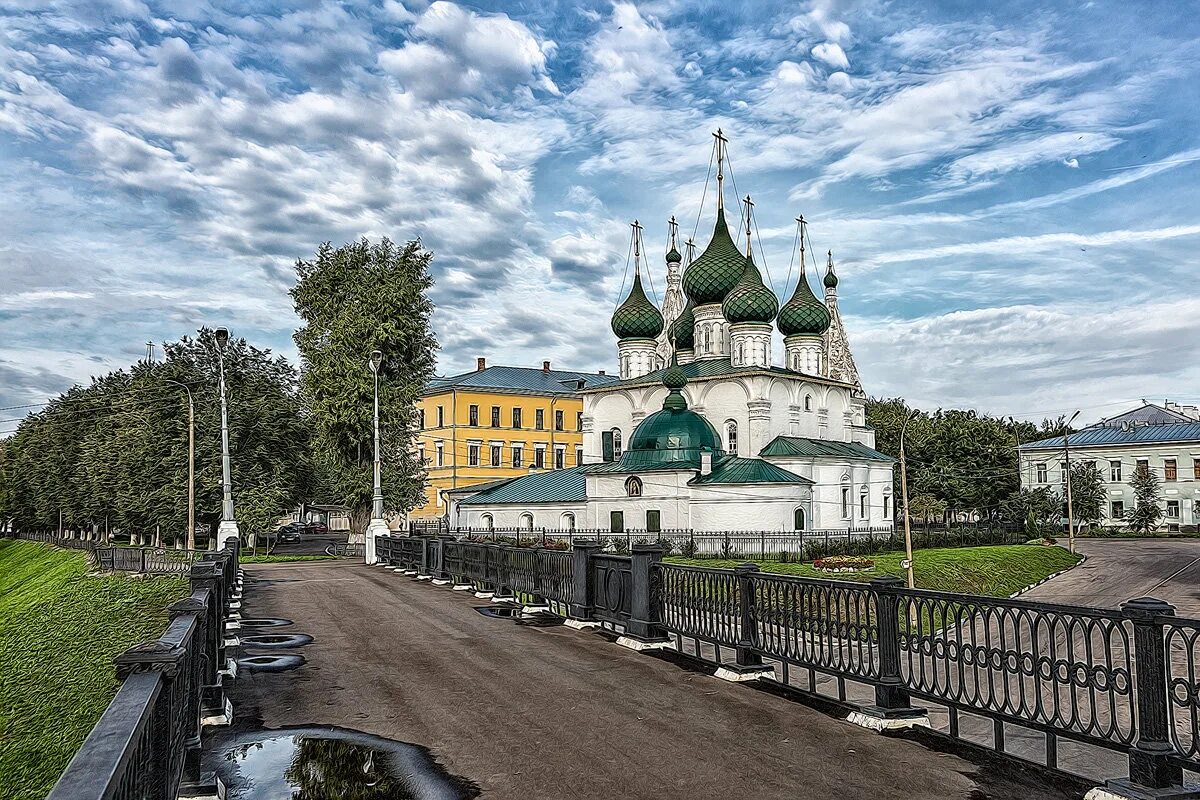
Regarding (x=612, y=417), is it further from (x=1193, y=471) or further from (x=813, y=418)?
(x=1193, y=471)

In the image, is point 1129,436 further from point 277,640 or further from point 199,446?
point 277,640

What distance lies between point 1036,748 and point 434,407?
59.3 metres

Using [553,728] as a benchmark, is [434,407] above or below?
above

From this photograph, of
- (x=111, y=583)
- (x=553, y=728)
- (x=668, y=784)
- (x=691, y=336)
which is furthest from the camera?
(x=691, y=336)

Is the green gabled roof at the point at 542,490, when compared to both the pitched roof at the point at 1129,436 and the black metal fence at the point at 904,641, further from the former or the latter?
the pitched roof at the point at 1129,436

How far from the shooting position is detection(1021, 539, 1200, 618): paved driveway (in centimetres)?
3034

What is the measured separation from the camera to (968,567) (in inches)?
1409

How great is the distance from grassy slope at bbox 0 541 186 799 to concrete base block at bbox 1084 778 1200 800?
1143 centimetres

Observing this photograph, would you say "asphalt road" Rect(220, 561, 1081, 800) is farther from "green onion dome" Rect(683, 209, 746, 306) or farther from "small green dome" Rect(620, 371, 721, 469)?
"green onion dome" Rect(683, 209, 746, 306)

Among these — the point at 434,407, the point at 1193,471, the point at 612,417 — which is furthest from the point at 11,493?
the point at 1193,471

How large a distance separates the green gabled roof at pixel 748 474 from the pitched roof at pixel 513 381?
25.3 meters

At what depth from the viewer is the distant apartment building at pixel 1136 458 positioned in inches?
2532

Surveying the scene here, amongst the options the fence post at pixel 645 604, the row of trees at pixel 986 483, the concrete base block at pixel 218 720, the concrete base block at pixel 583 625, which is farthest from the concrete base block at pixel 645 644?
the row of trees at pixel 986 483

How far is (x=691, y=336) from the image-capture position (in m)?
55.5
